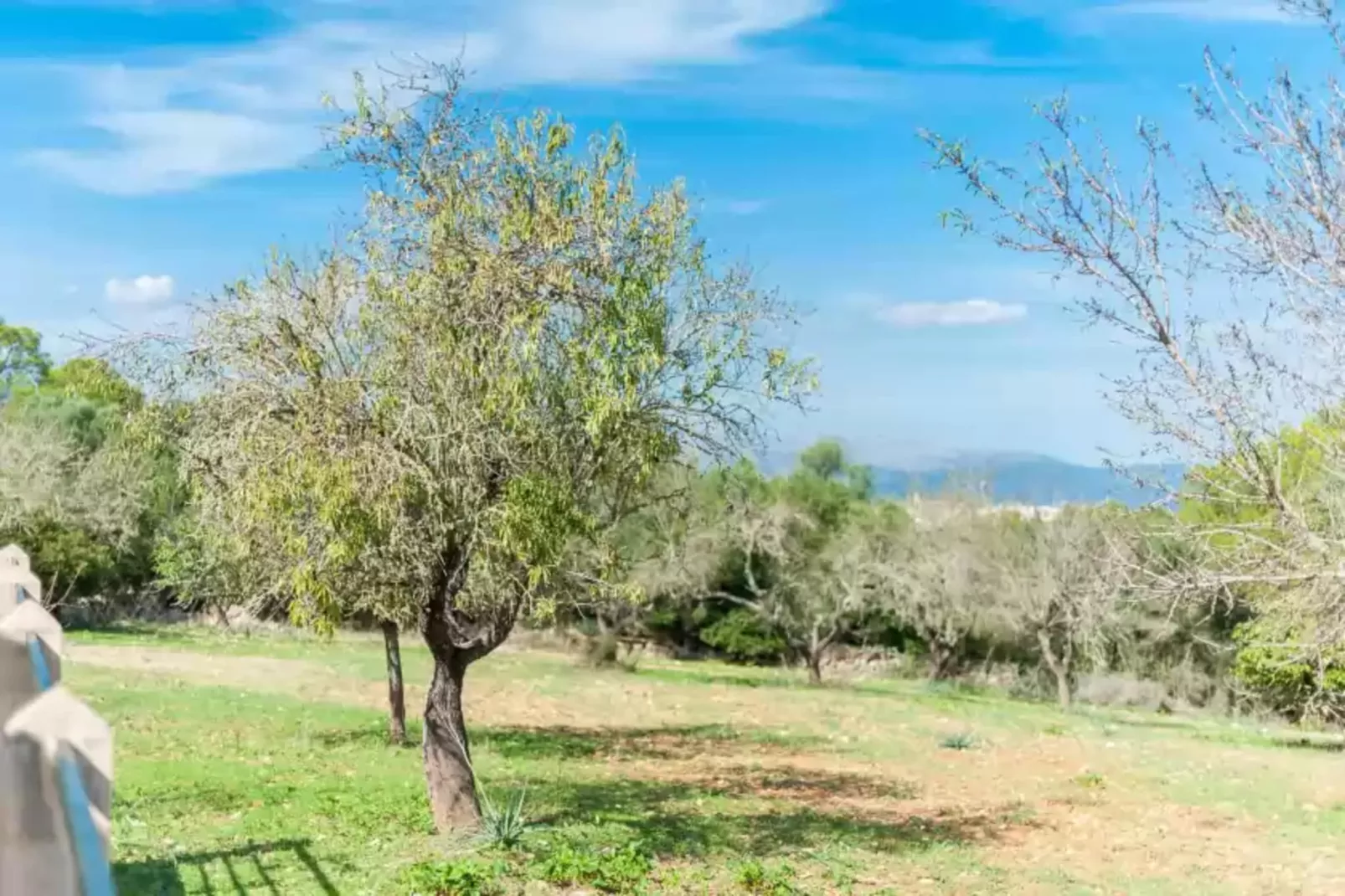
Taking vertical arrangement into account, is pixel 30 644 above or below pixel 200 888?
above

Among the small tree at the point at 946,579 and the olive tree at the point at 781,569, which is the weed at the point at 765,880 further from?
the small tree at the point at 946,579

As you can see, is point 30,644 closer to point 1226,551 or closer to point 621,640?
point 1226,551

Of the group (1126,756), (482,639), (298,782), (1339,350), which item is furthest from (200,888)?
(1126,756)

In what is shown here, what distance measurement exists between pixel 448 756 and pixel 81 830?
975 cm

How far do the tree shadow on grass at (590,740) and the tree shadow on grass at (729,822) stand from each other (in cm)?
292

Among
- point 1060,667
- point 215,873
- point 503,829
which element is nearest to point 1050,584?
point 1060,667

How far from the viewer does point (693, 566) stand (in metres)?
40.3

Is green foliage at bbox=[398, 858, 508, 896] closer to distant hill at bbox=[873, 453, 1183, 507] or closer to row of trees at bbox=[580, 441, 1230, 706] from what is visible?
row of trees at bbox=[580, 441, 1230, 706]

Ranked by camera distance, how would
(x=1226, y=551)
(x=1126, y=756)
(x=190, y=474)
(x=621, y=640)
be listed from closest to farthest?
1. (x=1226, y=551)
2. (x=190, y=474)
3. (x=1126, y=756)
4. (x=621, y=640)

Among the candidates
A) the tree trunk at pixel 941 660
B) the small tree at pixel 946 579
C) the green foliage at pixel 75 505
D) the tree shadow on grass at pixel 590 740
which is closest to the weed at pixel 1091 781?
the tree shadow on grass at pixel 590 740

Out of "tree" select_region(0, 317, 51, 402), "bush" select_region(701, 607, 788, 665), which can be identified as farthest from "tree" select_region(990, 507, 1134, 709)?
"tree" select_region(0, 317, 51, 402)

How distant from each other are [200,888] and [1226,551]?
23.9 feet

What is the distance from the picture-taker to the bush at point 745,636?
45844 millimetres

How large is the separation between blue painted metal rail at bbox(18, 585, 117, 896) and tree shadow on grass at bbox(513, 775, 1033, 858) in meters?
9.87
